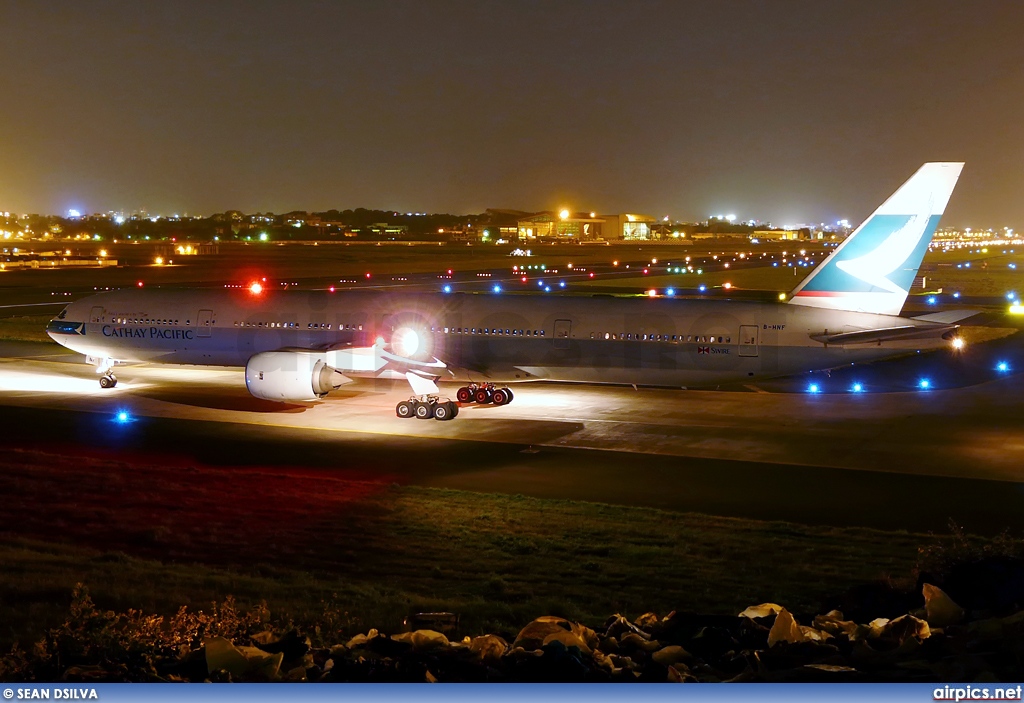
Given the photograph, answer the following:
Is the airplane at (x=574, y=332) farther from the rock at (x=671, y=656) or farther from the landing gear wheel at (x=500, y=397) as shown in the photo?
the rock at (x=671, y=656)

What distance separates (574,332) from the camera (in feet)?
111

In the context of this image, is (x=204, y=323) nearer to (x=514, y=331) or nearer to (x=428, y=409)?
(x=428, y=409)

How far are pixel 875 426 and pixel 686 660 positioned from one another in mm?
21615

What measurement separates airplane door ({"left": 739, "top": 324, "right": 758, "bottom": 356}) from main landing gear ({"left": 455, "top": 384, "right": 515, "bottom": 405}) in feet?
27.6

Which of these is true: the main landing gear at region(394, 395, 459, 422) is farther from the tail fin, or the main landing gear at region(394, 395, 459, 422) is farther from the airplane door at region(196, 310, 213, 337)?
the tail fin

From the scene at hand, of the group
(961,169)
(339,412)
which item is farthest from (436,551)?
(961,169)

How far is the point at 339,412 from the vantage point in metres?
33.5

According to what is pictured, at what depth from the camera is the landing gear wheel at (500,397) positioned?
3459 centimetres

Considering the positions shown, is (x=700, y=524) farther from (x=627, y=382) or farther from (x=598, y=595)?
(x=627, y=382)

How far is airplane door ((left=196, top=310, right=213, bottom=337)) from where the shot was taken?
38.0 metres

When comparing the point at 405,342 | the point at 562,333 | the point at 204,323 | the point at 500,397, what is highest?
the point at 204,323

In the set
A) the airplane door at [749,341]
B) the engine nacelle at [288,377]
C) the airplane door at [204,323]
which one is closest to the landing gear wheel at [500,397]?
the engine nacelle at [288,377]

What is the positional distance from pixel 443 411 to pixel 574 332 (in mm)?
5425

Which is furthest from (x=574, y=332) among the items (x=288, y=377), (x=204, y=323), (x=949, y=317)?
(x=204, y=323)
